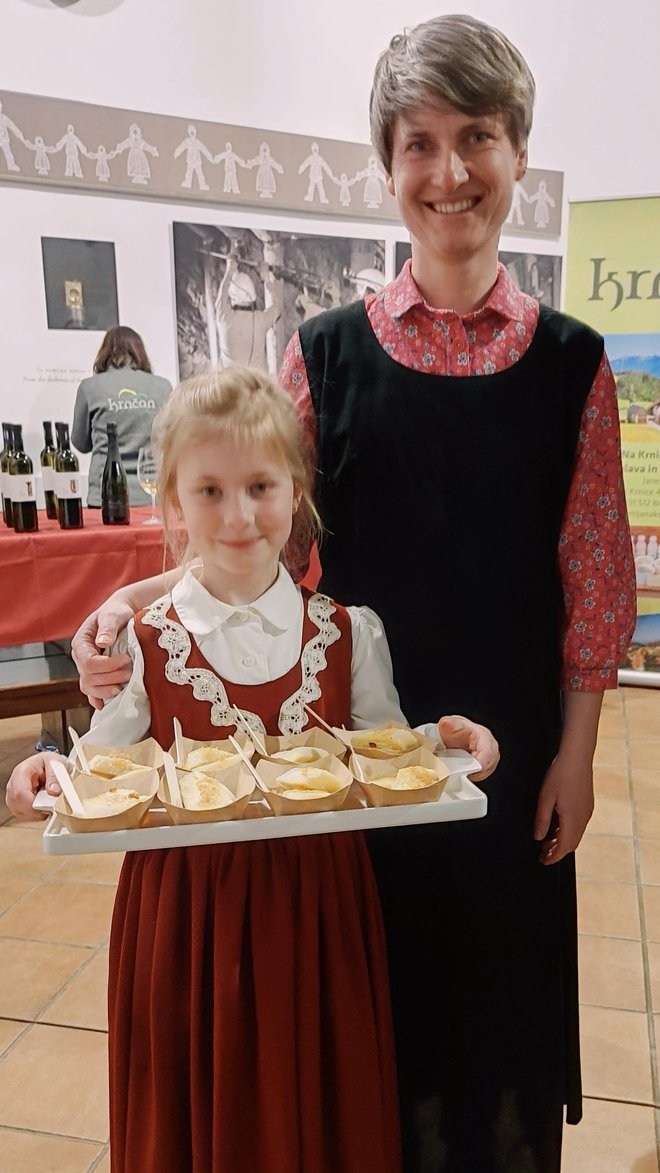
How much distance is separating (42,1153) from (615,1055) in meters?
1.35

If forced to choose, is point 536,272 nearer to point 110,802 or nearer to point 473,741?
point 473,741

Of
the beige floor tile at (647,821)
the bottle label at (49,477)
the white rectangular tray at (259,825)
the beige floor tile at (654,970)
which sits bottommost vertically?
the beige floor tile at (654,970)

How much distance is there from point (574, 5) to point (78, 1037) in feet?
17.4

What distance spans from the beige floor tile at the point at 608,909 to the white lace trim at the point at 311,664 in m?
1.91

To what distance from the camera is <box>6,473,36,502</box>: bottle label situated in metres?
3.08

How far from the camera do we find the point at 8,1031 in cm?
236

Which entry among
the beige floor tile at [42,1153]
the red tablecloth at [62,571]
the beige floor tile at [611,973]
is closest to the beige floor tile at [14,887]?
the red tablecloth at [62,571]

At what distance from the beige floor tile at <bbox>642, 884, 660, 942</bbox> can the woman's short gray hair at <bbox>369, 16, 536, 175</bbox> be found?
2.35 meters

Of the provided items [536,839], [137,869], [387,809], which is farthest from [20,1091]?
[387,809]

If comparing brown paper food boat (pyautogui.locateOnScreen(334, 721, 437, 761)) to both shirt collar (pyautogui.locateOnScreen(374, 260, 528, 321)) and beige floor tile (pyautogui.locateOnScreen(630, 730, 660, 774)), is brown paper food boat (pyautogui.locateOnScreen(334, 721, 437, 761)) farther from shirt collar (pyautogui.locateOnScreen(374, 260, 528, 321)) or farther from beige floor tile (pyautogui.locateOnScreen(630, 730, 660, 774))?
beige floor tile (pyautogui.locateOnScreen(630, 730, 660, 774))

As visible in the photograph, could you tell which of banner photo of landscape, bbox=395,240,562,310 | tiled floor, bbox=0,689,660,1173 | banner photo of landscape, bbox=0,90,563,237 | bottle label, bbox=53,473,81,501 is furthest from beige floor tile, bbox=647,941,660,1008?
banner photo of landscape, bbox=395,240,562,310

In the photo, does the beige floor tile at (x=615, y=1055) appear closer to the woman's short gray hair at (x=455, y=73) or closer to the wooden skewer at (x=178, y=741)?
the wooden skewer at (x=178, y=741)

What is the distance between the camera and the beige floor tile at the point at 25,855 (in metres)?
3.17

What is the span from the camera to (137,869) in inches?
49.8
